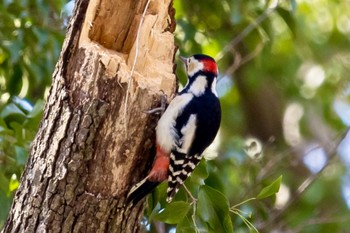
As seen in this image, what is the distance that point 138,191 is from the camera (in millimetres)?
2846

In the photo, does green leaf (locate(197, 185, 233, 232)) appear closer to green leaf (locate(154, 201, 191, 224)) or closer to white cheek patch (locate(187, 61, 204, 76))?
green leaf (locate(154, 201, 191, 224))

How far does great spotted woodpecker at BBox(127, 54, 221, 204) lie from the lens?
3.00 metres

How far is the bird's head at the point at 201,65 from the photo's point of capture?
11.7 feet

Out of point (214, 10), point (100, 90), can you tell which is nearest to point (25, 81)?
point (214, 10)

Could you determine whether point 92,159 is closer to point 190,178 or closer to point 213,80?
point 190,178

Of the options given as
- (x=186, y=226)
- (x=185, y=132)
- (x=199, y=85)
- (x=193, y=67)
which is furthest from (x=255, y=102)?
(x=186, y=226)

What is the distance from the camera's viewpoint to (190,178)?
336 centimetres

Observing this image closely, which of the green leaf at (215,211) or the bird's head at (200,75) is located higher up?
the bird's head at (200,75)

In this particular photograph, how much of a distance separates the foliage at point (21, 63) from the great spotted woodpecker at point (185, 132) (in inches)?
22.5

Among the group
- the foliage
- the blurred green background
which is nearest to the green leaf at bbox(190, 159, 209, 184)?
the blurred green background

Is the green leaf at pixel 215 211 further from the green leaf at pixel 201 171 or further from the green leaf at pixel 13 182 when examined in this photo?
the green leaf at pixel 13 182

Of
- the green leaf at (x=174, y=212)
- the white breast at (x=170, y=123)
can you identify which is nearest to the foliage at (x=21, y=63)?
the white breast at (x=170, y=123)

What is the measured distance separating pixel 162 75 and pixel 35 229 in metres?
0.70

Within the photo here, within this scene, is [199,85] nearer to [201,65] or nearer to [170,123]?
[201,65]
